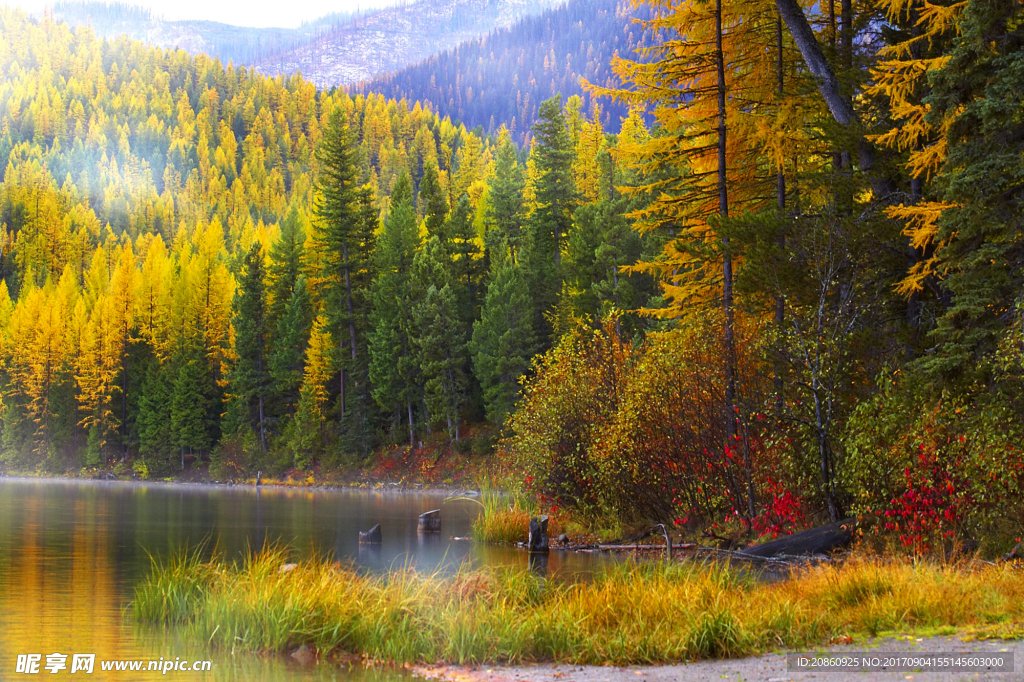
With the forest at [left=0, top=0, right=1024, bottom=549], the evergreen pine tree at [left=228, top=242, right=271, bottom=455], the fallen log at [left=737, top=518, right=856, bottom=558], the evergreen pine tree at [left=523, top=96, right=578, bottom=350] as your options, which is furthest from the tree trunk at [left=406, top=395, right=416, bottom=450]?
the fallen log at [left=737, top=518, right=856, bottom=558]

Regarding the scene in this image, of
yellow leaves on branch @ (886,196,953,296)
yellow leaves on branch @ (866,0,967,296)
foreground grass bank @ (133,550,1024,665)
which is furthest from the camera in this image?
yellow leaves on branch @ (866,0,967,296)

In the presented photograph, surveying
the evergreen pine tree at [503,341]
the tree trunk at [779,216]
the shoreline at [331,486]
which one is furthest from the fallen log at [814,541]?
the evergreen pine tree at [503,341]

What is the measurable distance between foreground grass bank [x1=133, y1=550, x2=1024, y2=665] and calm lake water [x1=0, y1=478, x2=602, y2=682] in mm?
592

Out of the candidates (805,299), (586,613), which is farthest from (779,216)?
(586,613)

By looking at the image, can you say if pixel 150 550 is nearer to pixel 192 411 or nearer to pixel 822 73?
pixel 822 73

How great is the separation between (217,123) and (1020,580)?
18317cm

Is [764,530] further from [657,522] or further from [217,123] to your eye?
[217,123]

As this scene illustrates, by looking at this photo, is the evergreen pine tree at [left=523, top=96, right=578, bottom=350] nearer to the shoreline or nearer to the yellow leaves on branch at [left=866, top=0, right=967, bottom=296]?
the shoreline

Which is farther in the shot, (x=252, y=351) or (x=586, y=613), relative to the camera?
(x=252, y=351)

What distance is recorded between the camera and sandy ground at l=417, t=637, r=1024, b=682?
8.45 m

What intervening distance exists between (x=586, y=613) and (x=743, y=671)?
91.0 inches

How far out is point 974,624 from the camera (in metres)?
10.1

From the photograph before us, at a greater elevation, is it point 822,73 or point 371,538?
point 822,73

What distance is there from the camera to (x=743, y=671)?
355 inches
